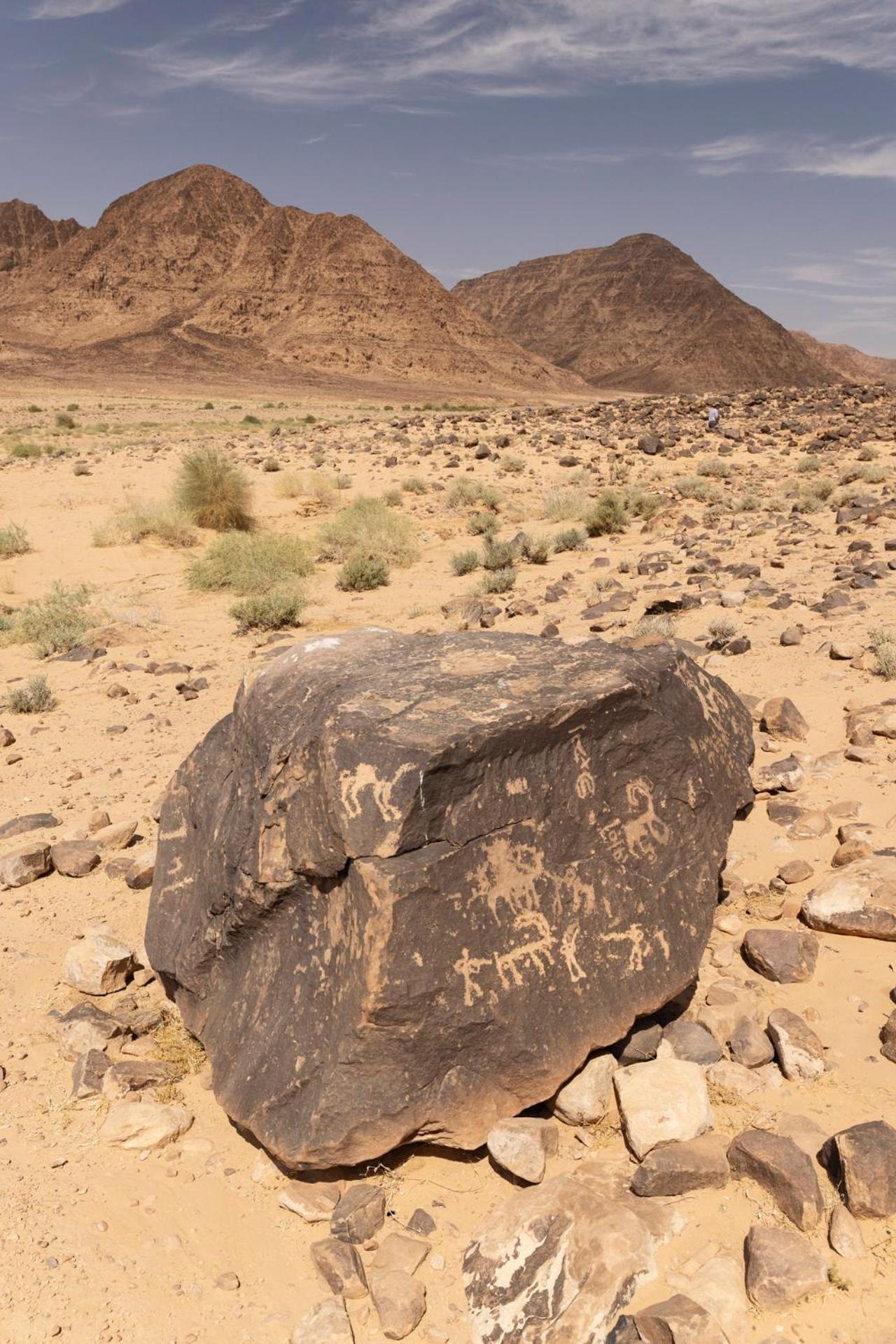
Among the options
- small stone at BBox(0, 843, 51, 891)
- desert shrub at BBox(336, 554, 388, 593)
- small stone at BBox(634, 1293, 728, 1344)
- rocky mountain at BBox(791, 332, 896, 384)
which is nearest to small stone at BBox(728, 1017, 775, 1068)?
small stone at BBox(634, 1293, 728, 1344)

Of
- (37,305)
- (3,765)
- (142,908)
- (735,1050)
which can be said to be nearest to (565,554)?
(3,765)

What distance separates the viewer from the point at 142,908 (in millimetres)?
4074

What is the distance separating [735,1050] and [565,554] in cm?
839

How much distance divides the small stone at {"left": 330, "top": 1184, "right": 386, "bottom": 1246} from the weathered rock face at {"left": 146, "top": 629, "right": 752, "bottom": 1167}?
11cm

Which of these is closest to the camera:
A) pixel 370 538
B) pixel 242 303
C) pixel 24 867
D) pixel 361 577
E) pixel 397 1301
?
pixel 397 1301

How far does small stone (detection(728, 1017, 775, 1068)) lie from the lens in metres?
2.84

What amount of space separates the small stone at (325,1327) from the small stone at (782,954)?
1784 millimetres

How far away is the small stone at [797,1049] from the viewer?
109 inches

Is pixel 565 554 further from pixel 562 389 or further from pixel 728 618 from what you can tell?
pixel 562 389

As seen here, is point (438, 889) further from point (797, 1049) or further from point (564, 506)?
point (564, 506)

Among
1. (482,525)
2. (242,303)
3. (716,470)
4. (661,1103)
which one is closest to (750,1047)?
(661,1103)

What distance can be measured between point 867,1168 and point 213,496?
1251 cm

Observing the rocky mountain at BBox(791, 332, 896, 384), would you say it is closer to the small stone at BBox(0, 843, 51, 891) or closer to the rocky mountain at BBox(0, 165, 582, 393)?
the rocky mountain at BBox(0, 165, 582, 393)

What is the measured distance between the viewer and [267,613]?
8391mm
